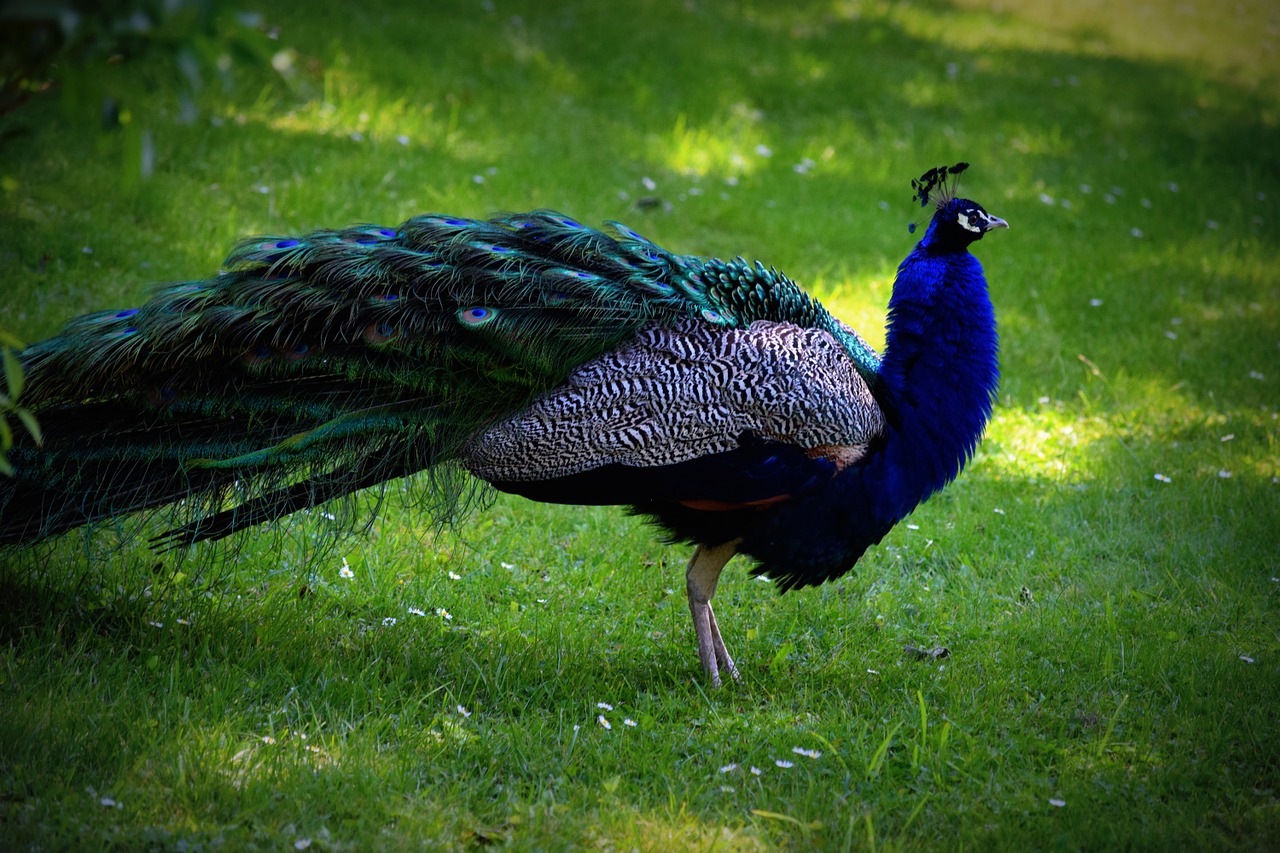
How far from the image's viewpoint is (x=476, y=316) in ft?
11.1

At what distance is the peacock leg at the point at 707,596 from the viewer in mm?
3826

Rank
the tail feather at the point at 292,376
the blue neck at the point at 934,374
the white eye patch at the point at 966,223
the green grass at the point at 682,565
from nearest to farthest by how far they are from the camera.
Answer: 1. the green grass at the point at 682,565
2. the tail feather at the point at 292,376
3. the blue neck at the point at 934,374
4. the white eye patch at the point at 966,223

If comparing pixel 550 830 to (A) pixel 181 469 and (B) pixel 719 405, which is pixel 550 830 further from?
(A) pixel 181 469

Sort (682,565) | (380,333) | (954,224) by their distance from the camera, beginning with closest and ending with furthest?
1. (380,333)
2. (954,224)
3. (682,565)

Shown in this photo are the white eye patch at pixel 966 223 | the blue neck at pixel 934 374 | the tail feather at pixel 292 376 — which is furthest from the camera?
the white eye patch at pixel 966 223

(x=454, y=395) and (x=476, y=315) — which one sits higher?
(x=476, y=315)

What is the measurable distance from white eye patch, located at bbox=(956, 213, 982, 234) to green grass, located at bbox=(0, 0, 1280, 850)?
1496 mm

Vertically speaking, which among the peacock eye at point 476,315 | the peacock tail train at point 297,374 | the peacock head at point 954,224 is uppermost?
the peacock head at point 954,224

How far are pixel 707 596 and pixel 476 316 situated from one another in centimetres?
127

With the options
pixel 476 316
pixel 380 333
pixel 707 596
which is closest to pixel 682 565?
pixel 707 596

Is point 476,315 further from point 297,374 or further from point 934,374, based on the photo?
point 934,374

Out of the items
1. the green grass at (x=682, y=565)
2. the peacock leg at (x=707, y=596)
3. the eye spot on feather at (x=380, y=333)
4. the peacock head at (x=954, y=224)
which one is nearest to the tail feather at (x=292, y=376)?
the eye spot on feather at (x=380, y=333)

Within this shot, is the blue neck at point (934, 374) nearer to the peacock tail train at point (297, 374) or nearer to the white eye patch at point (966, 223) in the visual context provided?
the white eye patch at point (966, 223)

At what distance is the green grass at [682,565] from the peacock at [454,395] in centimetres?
31
